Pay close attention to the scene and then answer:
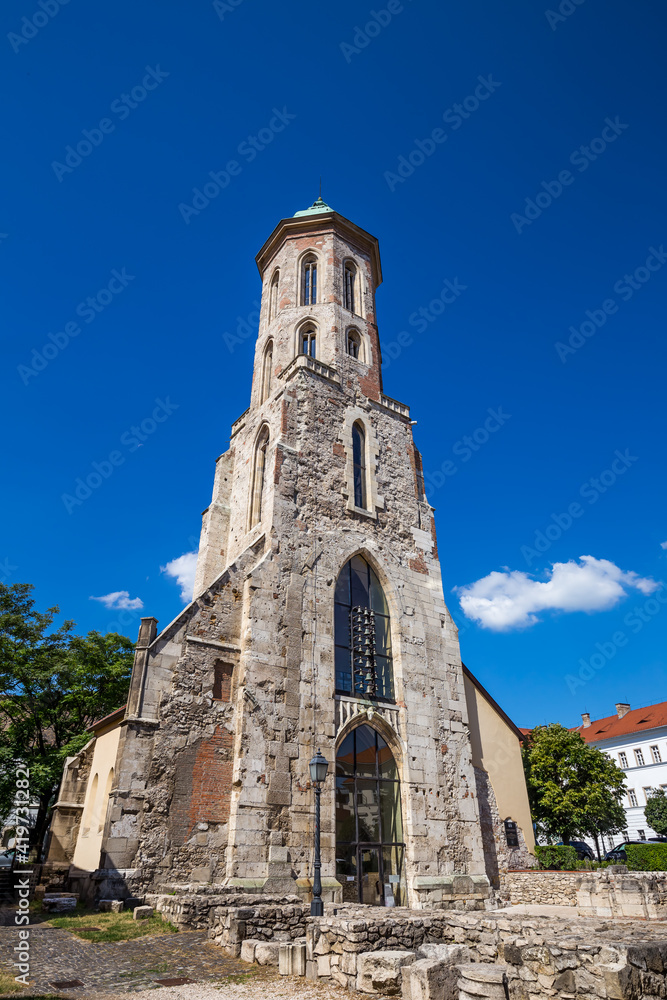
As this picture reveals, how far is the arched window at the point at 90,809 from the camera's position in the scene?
1688cm

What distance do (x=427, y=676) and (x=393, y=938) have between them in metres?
11.0

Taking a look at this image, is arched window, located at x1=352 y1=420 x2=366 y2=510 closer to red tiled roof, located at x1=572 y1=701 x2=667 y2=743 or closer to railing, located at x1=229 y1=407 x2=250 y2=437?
railing, located at x1=229 y1=407 x2=250 y2=437

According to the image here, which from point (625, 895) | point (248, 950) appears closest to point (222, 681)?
point (248, 950)

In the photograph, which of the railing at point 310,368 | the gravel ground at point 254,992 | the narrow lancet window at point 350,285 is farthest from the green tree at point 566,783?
the gravel ground at point 254,992

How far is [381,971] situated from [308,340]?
21.4 meters

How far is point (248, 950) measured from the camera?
340 inches

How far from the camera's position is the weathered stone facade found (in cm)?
1386

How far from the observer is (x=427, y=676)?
19.1m

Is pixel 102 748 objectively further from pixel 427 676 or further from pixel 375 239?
pixel 375 239

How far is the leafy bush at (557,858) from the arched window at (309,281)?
2324 cm

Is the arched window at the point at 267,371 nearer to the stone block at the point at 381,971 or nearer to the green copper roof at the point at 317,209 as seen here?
the green copper roof at the point at 317,209

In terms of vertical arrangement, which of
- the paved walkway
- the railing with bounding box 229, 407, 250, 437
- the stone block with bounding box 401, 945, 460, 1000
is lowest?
the paved walkway

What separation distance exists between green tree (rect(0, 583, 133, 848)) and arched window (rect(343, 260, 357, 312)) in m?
17.6

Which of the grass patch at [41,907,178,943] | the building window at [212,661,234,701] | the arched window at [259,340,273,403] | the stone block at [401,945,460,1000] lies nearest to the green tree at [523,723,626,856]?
the building window at [212,661,234,701]
